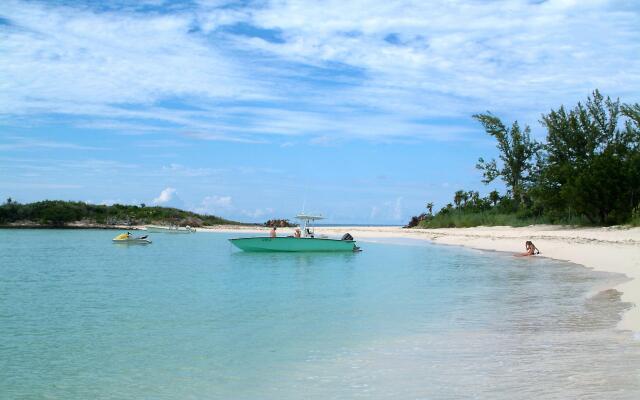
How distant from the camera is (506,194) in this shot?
183ft

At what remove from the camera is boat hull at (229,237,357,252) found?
33812mm

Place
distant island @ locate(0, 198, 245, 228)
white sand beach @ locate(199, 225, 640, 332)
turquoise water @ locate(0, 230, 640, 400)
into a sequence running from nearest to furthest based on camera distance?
turquoise water @ locate(0, 230, 640, 400) → white sand beach @ locate(199, 225, 640, 332) → distant island @ locate(0, 198, 245, 228)

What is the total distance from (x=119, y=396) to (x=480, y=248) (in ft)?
108

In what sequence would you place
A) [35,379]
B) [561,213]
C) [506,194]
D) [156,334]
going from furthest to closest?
1. [506,194]
2. [561,213]
3. [156,334]
4. [35,379]

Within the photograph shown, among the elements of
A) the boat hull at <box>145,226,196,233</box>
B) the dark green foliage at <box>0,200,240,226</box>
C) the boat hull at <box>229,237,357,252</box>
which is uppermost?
the dark green foliage at <box>0,200,240,226</box>

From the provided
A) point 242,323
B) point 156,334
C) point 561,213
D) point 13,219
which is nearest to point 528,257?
point 561,213

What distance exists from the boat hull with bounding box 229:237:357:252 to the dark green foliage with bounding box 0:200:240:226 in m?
58.9

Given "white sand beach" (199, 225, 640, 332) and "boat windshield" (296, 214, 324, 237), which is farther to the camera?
"boat windshield" (296, 214, 324, 237)

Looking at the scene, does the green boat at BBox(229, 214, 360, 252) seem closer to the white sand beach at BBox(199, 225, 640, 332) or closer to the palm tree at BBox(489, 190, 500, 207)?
the white sand beach at BBox(199, 225, 640, 332)

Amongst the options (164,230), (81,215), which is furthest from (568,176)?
(81,215)

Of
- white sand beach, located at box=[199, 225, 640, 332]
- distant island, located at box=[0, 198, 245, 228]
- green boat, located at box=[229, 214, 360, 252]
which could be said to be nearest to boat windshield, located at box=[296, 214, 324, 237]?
green boat, located at box=[229, 214, 360, 252]

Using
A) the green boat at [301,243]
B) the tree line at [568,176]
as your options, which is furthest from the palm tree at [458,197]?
the green boat at [301,243]

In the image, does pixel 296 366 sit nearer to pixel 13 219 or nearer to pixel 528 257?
pixel 528 257

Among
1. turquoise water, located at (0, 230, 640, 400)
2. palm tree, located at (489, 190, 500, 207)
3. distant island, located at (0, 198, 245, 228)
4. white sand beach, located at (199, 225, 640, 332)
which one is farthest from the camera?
distant island, located at (0, 198, 245, 228)
